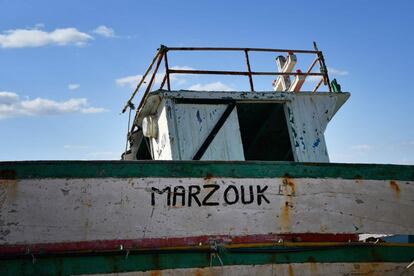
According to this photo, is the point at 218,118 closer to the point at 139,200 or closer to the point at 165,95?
the point at 165,95

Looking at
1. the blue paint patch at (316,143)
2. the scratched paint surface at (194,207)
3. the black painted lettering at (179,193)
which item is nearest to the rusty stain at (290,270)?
the scratched paint surface at (194,207)

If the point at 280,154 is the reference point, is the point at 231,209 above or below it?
below

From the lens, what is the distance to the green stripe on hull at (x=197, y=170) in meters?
3.17

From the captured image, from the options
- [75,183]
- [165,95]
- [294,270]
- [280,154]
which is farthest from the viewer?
[280,154]

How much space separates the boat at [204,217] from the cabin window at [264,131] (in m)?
2.26

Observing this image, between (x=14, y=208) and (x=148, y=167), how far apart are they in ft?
3.67

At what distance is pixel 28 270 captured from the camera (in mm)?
2975

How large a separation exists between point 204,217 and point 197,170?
42 cm

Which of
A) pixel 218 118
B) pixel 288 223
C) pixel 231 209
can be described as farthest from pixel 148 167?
pixel 218 118

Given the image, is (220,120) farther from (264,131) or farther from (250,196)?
(264,131)

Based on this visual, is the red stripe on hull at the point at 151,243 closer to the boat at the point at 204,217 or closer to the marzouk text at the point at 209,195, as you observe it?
the boat at the point at 204,217

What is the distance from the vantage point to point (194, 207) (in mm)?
3383

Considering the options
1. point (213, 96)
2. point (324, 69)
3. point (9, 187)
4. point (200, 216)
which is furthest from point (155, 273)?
point (324, 69)

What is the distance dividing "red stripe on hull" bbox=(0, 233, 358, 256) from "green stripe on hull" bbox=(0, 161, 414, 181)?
1.79ft
